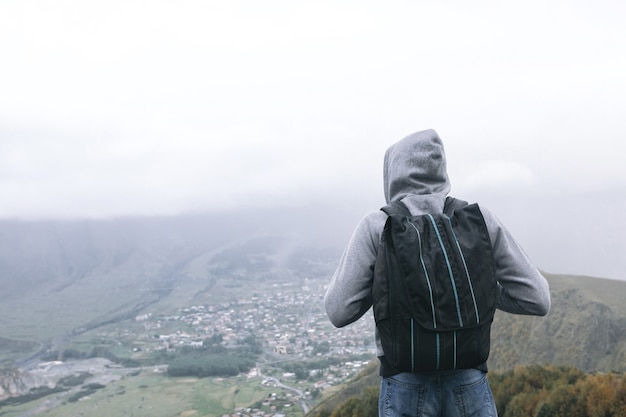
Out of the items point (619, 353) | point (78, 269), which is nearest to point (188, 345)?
point (619, 353)

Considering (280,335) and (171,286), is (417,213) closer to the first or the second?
(280,335)

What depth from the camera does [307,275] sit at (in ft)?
340

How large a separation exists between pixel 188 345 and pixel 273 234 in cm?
11385

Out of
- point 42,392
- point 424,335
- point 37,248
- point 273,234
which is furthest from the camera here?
point 273,234

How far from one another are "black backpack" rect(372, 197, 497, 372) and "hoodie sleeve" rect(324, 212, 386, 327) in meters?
0.09

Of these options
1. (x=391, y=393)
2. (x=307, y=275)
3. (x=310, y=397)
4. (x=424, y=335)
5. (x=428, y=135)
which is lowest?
(x=307, y=275)

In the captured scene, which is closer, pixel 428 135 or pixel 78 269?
pixel 428 135

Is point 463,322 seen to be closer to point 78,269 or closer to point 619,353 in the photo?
point 619,353

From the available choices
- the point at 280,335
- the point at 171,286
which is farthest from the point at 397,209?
the point at 171,286

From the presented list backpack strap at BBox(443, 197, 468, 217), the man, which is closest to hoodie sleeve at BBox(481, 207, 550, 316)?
the man

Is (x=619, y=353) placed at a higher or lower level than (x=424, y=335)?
lower

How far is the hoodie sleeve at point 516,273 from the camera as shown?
2.15 metres

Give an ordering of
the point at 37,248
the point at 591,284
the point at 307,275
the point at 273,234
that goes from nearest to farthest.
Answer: the point at 591,284, the point at 307,275, the point at 37,248, the point at 273,234

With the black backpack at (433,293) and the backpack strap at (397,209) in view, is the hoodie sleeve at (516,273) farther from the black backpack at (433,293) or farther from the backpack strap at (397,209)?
the backpack strap at (397,209)
